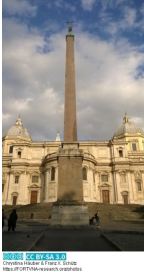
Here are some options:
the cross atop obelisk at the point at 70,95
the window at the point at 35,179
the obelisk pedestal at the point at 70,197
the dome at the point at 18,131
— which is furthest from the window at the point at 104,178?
the obelisk pedestal at the point at 70,197

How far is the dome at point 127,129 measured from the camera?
2259 inches

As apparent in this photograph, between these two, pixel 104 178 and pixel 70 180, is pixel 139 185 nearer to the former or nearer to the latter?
pixel 104 178

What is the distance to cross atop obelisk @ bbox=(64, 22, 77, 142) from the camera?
1702 cm

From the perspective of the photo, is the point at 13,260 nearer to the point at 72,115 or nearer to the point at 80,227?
the point at 80,227

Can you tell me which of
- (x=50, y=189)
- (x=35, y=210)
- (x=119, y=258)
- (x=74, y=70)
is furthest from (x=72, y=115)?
(x=50, y=189)

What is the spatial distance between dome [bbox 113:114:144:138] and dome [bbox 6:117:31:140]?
19.8 metres

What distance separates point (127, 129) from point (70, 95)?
4160cm

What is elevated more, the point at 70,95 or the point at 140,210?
the point at 70,95

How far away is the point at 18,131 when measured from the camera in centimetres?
5822

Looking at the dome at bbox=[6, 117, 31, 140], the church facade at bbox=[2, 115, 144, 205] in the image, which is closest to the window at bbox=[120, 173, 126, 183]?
the church facade at bbox=[2, 115, 144, 205]

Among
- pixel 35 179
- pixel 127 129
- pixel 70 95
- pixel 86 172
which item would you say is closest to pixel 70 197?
pixel 70 95

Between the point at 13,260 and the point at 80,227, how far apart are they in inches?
353

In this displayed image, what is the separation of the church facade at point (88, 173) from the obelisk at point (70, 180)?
84.7ft

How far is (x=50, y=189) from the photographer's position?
137ft
